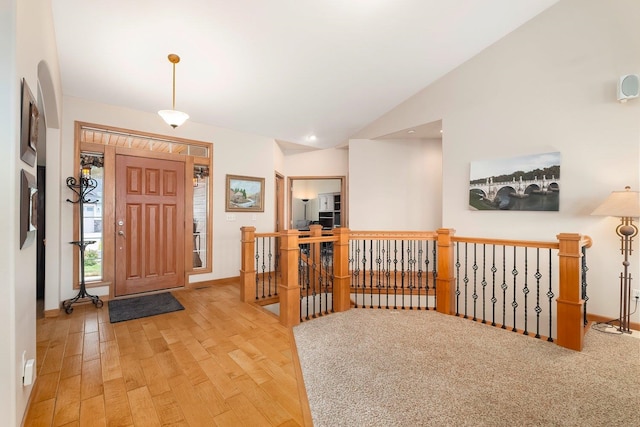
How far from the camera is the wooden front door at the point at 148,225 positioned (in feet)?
13.3

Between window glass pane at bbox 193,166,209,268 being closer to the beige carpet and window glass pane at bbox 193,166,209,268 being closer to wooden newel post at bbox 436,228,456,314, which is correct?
the beige carpet

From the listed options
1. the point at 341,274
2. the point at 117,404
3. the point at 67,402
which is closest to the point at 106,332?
the point at 67,402

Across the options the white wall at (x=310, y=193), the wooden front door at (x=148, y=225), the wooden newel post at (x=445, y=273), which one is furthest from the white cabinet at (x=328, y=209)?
the wooden newel post at (x=445, y=273)

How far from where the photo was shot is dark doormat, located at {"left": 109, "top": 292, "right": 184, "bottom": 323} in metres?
3.35

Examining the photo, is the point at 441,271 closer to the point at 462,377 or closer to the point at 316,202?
Result: the point at 462,377

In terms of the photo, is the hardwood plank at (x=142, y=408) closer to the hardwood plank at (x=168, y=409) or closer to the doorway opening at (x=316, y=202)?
the hardwood plank at (x=168, y=409)

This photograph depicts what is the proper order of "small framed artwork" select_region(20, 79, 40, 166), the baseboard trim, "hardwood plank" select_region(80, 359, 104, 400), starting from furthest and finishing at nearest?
1. the baseboard trim
2. "hardwood plank" select_region(80, 359, 104, 400)
3. "small framed artwork" select_region(20, 79, 40, 166)

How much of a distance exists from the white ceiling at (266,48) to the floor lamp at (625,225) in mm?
2385

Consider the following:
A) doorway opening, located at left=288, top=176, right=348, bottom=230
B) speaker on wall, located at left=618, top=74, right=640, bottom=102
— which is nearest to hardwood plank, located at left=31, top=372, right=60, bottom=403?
speaker on wall, located at left=618, top=74, right=640, bottom=102

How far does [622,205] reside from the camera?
261cm

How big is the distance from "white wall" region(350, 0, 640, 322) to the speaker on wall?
102mm

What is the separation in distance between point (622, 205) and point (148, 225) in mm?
5698

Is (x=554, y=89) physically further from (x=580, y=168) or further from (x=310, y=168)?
(x=310, y=168)

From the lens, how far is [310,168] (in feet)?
22.1
